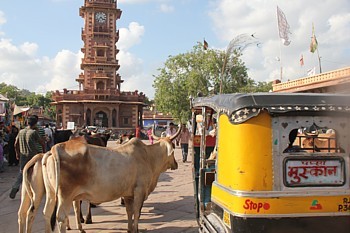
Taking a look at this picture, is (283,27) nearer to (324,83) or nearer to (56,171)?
(324,83)

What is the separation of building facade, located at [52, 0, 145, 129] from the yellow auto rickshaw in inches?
1759

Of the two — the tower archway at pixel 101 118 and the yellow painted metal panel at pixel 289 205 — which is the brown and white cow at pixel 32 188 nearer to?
the yellow painted metal panel at pixel 289 205

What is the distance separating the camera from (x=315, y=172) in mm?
3268

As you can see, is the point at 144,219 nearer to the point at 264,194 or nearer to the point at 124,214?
the point at 124,214

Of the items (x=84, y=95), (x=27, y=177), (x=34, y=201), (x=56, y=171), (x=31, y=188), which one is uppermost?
(x=84, y=95)

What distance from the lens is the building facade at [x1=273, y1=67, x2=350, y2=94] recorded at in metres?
14.5

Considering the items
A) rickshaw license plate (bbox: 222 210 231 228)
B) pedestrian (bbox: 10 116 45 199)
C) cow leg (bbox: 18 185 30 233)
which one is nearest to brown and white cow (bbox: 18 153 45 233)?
cow leg (bbox: 18 185 30 233)

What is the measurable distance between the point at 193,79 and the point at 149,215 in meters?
26.2

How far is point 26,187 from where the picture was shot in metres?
5.25

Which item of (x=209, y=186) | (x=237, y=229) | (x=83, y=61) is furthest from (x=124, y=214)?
(x=83, y=61)

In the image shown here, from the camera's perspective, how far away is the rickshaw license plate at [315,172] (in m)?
3.23

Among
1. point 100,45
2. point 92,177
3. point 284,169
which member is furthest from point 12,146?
point 100,45

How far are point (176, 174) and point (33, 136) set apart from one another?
19.5 ft

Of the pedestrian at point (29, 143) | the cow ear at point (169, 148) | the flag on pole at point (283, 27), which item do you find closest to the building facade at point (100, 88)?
the flag on pole at point (283, 27)
